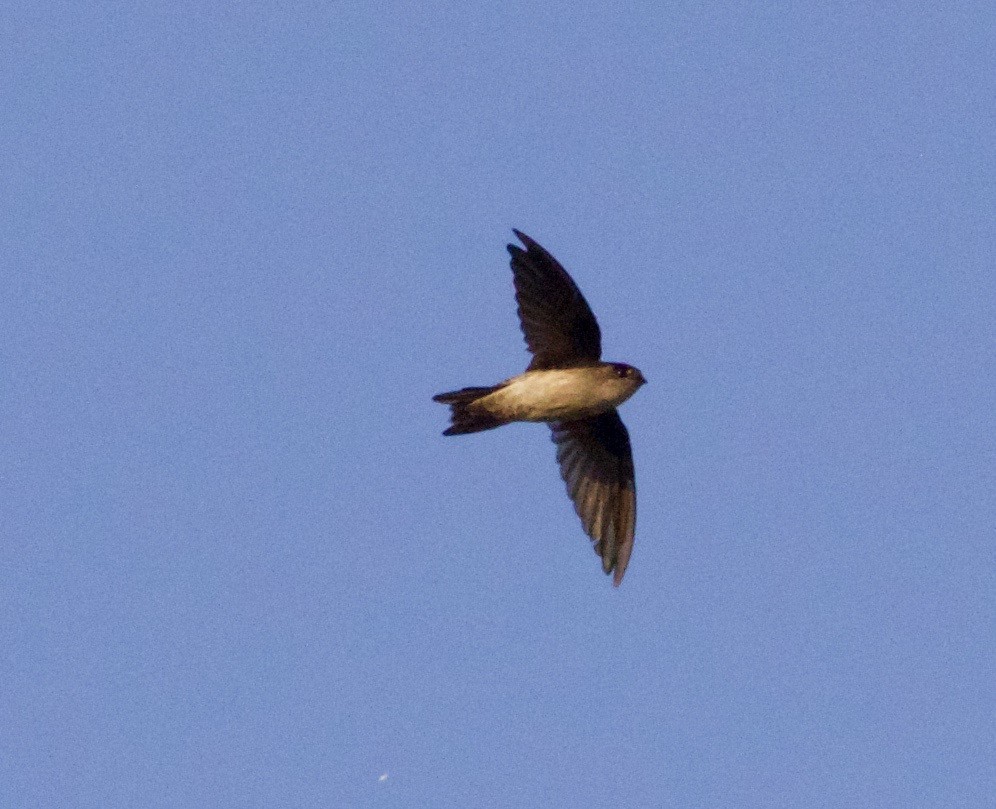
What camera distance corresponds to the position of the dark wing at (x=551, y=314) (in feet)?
43.6

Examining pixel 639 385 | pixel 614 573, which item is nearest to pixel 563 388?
A: pixel 639 385

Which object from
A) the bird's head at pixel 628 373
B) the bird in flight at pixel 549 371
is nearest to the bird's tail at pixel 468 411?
the bird in flight at pixel 549 371

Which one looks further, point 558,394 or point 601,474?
point 601,474

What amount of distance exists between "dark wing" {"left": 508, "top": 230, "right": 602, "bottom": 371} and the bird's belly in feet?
0.48

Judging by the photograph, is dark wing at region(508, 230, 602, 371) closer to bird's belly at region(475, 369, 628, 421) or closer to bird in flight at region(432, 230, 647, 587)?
bird in flight at region(432, 230, 647, 587)

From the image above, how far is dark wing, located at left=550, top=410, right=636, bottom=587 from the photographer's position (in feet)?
46.6

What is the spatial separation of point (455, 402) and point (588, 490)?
1634mm

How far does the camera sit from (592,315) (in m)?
13.4

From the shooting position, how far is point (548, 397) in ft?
43.4

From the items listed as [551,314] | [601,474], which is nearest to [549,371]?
[551,314]

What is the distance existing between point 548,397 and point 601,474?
1.25 m

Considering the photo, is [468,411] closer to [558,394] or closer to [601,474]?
[558,394]

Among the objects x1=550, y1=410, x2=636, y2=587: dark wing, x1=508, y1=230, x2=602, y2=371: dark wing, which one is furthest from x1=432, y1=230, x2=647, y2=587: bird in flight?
x1=550, y1=410, x2=636, y2=587: dark wing

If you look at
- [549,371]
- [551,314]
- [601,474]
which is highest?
[551,314]
